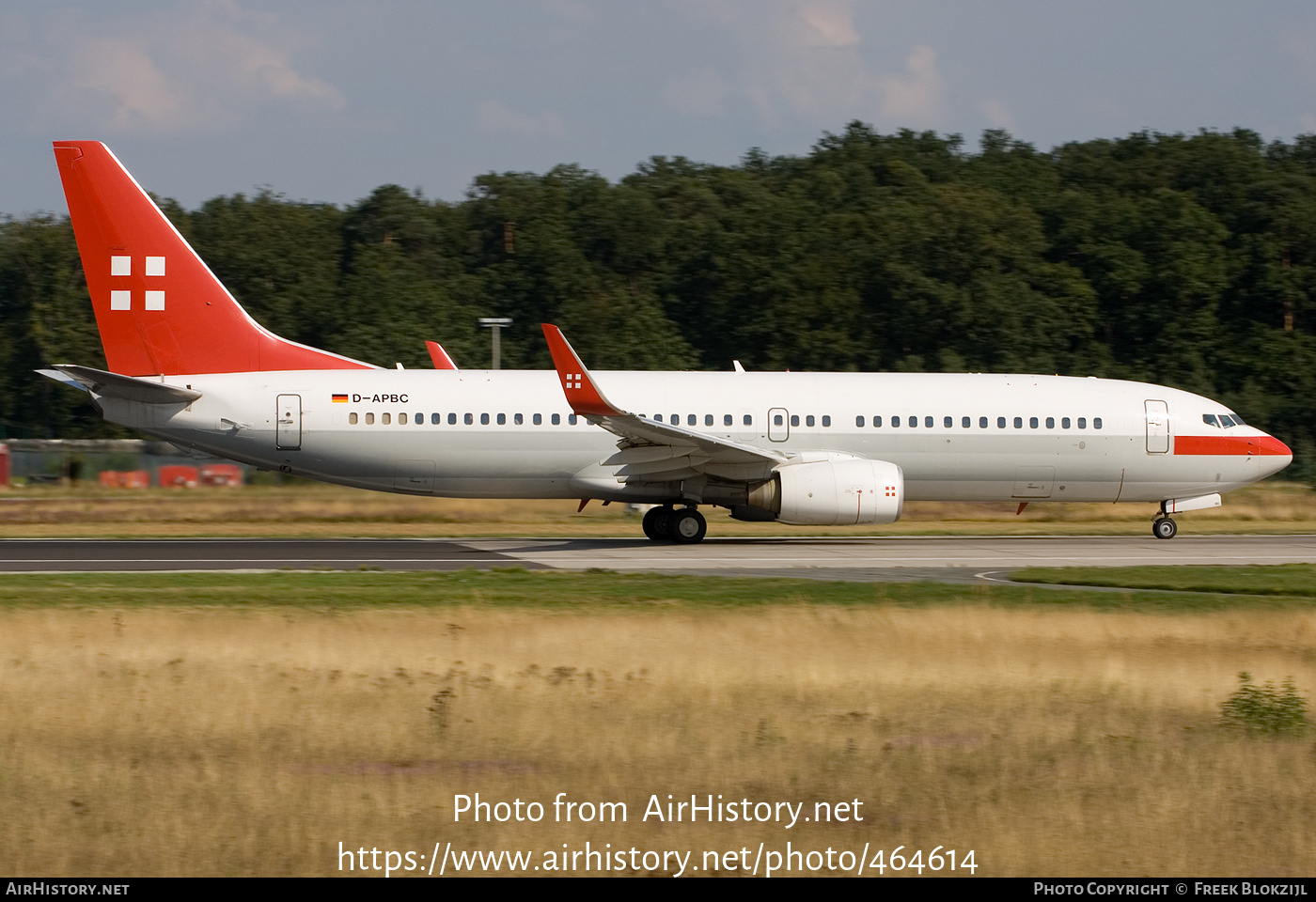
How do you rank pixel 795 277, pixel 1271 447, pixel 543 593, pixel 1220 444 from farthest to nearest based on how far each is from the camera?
pixel 795 277
pixel 1271 447
pixel 1220 444
pixel 543 593

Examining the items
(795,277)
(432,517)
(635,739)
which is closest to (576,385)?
(432,517)

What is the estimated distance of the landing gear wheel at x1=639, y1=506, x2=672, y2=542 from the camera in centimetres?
2530

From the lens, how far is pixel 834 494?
23438 mm

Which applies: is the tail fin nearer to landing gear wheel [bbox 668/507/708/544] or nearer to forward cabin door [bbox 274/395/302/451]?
forward cabin door [bbox 274/395/302/451]

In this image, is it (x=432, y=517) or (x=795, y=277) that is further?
(x=795, y=277)

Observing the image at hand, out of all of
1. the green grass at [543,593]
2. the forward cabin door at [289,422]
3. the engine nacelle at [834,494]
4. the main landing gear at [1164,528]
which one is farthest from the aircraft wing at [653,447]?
the main landing gear at [1164,528]

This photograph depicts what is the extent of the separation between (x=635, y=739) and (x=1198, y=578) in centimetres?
1343

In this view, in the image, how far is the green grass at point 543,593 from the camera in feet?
53.6

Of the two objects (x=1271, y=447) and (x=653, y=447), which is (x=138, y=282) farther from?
(x=1271, y=447)

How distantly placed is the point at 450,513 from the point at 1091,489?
14059 millimetres

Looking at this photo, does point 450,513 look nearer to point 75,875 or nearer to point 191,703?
point 191,703

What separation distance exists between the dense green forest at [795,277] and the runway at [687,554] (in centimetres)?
2516

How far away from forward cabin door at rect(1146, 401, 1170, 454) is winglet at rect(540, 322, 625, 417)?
35.9ft
